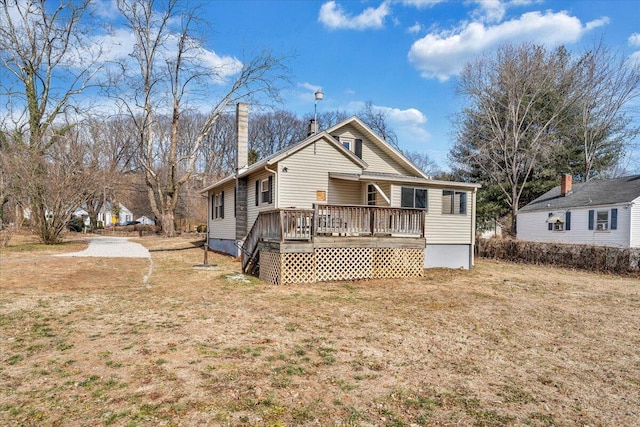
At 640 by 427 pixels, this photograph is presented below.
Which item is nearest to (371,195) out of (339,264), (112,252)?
(339,264)

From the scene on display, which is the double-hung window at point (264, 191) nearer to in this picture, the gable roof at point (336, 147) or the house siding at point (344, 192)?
the gable roof at point (336, 147)

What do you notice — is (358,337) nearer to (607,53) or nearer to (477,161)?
(477,161)

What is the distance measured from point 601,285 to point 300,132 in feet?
138

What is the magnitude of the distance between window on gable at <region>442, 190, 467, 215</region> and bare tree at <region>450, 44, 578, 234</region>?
13.8 metres

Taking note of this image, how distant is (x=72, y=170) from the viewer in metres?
18.7

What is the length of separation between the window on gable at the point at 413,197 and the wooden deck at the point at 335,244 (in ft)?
7.37

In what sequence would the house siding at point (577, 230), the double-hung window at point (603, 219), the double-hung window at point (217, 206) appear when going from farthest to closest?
the double-hung window at point (603, 219) → the house siding at point (577, 230) → the double-hung window at point (217, 206)

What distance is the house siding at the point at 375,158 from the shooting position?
1644cm

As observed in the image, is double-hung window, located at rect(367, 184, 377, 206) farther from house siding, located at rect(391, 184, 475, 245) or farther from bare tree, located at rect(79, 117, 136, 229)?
bare tree, located at rect(79, 117, 136, 229)

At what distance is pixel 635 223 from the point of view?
800 inches

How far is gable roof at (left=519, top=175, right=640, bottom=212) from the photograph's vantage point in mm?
21292

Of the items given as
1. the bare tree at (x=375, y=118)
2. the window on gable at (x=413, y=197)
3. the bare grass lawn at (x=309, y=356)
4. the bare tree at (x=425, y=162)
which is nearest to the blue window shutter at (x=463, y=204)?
the window on gable at (x=413, y=197)

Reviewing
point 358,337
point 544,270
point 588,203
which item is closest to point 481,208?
point 588,203

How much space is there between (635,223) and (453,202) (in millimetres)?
12290
